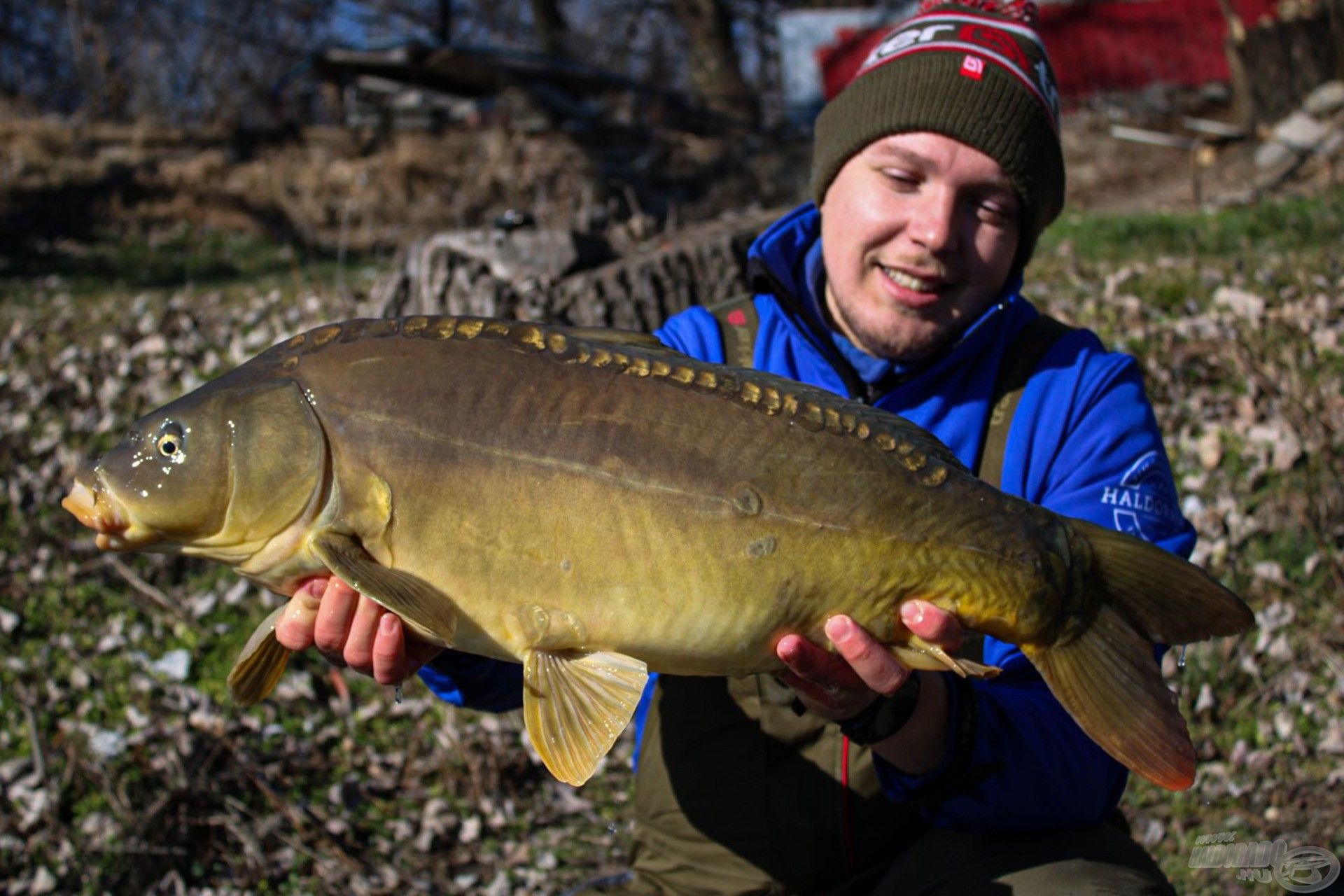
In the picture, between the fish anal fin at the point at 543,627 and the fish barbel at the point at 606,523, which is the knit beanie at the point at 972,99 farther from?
the fish anal fin at the point at 543,627

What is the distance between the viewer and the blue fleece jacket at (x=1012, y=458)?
2186mm

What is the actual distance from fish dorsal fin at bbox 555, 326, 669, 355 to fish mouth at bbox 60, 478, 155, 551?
0.77m

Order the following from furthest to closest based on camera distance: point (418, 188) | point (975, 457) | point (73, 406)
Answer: point (418, 188) < point (73, 406) < point (975, 457)

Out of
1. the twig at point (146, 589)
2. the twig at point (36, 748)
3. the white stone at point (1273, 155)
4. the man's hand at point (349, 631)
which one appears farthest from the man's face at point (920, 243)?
the white stone at point (1273, 155)

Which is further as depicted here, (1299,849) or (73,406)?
(73,406)

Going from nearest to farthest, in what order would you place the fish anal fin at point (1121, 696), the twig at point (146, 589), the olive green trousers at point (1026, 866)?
the fish anal fin at point (1121, 696)
the olive green trousers at point (1026, 866)
the twig at point (146, 589)

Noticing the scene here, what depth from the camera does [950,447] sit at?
102 inches

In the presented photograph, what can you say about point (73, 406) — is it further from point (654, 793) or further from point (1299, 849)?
point (1299, 849)

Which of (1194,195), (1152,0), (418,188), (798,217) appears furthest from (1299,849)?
(1152,0)

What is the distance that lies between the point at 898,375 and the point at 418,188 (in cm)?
809

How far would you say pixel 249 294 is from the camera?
273 inches

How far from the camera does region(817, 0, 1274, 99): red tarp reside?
16500 mm

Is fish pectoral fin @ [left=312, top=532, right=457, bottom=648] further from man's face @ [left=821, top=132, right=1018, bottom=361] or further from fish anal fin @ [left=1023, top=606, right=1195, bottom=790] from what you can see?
man's face @ [left=821, top=132, right=1018, bottom=361]

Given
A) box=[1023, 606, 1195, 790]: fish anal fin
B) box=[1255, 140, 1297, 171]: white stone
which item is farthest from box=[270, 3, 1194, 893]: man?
box=[1255, 140, 1297, 171]: white stone
